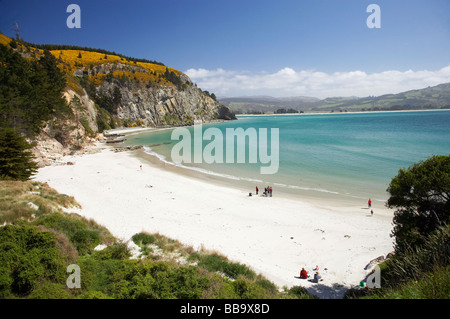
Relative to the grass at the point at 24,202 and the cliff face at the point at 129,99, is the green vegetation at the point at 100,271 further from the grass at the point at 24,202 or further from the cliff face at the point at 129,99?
the cliff face at the point at 129,99

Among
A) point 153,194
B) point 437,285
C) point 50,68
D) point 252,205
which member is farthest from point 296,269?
point 50,68

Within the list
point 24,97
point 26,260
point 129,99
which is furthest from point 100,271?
point 129,99

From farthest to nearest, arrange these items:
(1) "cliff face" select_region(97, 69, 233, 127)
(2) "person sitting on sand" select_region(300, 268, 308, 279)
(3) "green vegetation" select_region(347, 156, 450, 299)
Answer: (1) "cliff face" select_region(97, 69, 233, 127)
(2) "person sitting on sand" select_region(300, 268, 308, 279)
(3) "green vegetation" select_region(347, 156, 450, 299)

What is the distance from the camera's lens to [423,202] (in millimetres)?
7902

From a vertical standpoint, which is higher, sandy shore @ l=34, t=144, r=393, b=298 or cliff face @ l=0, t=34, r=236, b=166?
cliff face @ l=0, t=34, r=236, b=166

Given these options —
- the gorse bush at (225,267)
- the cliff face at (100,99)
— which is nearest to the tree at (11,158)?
the cliff face at (100,99)

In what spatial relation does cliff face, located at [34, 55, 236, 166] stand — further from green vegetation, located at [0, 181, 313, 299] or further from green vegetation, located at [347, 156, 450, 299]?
green vegetation, located at [347, 156, 450, 299]

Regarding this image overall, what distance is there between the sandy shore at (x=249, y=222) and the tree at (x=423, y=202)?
9.45 ft

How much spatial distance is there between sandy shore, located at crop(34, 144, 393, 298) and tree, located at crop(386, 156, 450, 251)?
113 inches

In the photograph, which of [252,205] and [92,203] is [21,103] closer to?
[92,203]

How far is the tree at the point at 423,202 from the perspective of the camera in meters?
7.52

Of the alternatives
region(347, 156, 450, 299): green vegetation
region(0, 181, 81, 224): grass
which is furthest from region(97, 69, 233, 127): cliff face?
region(347, 156, 450, 299): green vegetation

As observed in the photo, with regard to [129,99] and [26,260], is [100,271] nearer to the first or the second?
[26,260]

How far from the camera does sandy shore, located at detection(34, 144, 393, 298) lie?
1019cm
